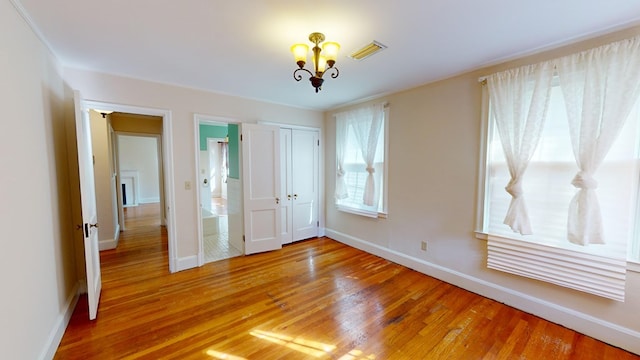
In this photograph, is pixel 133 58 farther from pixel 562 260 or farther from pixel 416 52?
pixel 562 260

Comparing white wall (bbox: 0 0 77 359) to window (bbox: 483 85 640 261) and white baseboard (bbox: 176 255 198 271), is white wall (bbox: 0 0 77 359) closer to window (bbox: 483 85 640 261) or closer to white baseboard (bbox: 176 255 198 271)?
white baseboard (bbox: 176 255 198 271)

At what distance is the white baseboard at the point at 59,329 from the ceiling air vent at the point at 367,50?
3.32 metres

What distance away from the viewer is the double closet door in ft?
14.2

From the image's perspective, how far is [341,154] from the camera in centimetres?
429

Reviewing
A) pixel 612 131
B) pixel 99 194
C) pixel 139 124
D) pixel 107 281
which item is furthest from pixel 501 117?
pixel 139 124

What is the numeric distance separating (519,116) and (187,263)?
4216 millimetres

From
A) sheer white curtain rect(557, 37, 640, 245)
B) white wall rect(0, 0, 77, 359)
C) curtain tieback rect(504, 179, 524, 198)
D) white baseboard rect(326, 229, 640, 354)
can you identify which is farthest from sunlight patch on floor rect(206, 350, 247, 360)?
sheer white curtain rect(557, 37, 640, 245)

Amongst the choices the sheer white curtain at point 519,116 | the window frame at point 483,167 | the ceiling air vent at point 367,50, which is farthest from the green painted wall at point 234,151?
the sheer white curtain at point 519,116

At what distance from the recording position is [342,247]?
4215 mm

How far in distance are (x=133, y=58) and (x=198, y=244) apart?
7.67ft

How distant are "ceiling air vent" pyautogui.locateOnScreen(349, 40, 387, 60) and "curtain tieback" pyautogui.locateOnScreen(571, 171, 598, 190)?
75.9 inches

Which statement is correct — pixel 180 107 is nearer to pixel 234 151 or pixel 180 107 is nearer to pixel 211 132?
pixel 234 151

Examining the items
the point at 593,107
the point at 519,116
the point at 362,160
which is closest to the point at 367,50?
the point at 519,116

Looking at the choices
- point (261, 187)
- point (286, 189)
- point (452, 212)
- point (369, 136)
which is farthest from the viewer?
point (286, 189)
